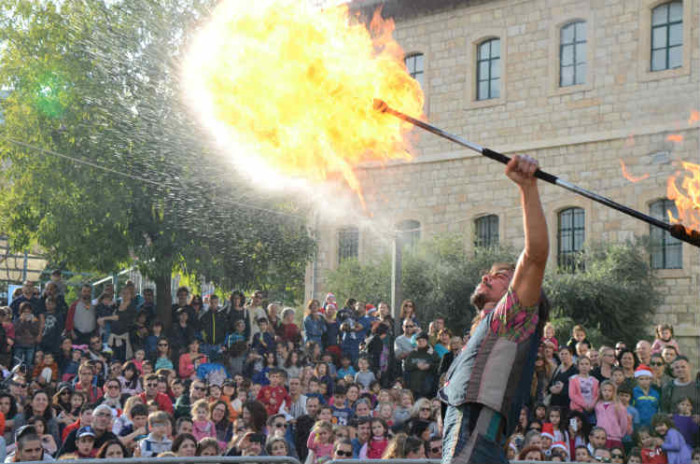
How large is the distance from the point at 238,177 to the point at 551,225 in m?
8.35

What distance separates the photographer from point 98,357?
1334cm

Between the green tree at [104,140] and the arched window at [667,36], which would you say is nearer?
the green tree at [104,140]

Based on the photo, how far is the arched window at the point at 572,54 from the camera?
24.2 m

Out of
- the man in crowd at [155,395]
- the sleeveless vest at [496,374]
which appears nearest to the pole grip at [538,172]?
the sleeveless vest at [496,374]

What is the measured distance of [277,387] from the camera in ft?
41.9

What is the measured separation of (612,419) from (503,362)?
26.7 ft

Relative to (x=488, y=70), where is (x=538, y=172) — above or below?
below

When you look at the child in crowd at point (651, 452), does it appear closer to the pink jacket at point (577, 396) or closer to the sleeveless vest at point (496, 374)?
the pink jacket at point (577, 396)

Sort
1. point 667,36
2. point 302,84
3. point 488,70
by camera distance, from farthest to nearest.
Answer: point 488,70, point 667,36, point 302,84

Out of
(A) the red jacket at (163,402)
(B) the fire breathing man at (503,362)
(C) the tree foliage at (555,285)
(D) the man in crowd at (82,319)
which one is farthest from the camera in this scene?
(C) the tree foliage at (555,285)

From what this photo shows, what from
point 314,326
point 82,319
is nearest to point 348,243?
point 314,326

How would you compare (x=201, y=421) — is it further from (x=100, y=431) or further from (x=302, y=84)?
(x=302, y=84)

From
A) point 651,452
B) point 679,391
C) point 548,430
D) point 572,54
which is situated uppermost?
point 572,54

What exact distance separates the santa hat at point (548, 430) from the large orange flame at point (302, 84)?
4.71 meters
